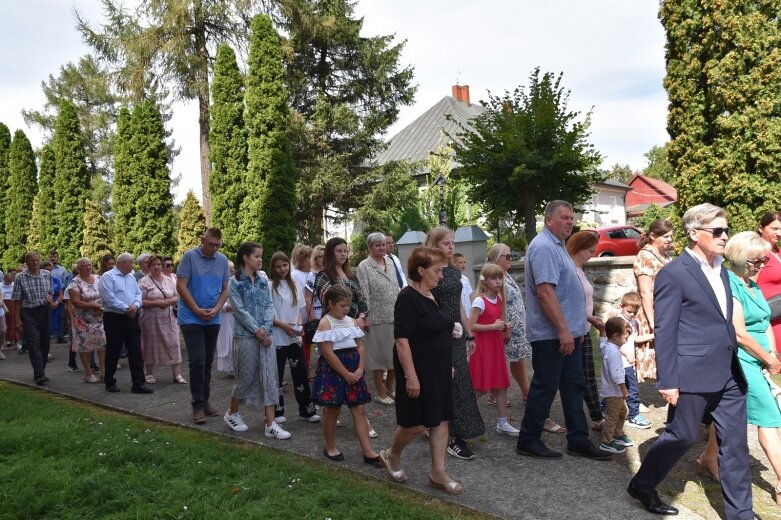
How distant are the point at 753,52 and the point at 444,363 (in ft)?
40.5

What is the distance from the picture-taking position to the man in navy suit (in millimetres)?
3879

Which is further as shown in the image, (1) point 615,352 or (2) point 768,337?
(1) point 615,352

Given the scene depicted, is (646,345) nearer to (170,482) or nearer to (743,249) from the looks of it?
(743,249)

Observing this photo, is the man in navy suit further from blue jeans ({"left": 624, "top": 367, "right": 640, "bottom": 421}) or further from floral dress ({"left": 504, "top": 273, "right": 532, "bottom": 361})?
floral dress ({"left": 504, "top": 273, "right": 532, "bottom": 361})

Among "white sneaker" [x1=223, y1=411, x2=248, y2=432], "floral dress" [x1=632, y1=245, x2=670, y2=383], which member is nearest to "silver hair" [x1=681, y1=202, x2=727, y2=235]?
"floral dress" [x1=632, y1=245, x2=670, y2=383]

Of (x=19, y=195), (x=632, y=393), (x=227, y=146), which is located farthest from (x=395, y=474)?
(x=19, y=195)

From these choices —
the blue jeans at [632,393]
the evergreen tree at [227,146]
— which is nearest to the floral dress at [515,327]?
the blue jeans at [632,393]

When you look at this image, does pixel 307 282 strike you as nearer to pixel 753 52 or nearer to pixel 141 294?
pixel 141 294

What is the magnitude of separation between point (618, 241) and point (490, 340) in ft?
67.0

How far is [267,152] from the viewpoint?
18.8 m

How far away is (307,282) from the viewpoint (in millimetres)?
7586

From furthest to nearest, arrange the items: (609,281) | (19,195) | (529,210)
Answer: (19,195), (529,210), (609,281)

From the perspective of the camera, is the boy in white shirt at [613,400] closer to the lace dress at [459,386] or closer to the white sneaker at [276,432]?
the lace dress at [459,386]

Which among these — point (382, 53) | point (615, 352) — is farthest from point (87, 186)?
point (615, 352)
